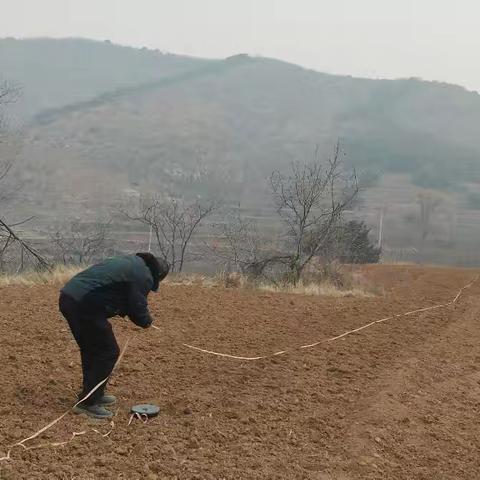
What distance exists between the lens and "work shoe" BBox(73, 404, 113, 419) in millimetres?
4785

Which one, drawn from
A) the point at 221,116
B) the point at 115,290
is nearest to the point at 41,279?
the point at 115,290

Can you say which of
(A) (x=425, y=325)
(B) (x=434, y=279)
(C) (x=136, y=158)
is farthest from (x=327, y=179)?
(C) (x=136, y=158)

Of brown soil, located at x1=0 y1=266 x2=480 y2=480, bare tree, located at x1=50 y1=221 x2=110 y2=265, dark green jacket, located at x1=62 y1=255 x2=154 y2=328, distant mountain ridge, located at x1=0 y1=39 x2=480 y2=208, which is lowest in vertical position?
bare tree, located at x1=50 y1=221 x2=110 y2=265

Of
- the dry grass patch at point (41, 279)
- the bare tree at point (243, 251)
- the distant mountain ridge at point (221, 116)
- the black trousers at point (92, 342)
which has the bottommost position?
the bare tree at point (243, 251)

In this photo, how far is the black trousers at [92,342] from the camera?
486 centimetres

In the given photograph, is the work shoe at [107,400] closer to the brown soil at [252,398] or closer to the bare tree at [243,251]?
the brown soil at [252,398]

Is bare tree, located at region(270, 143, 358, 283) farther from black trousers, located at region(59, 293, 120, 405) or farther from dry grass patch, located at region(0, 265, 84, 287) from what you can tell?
black trousers, located at region(59, 293, 120, 405)

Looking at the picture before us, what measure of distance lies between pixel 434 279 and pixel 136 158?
5822 centimetres

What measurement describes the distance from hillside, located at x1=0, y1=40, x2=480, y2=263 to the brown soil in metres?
28.5

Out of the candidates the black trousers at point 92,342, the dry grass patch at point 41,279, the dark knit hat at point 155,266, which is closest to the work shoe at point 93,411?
the black trousers at point 92,342

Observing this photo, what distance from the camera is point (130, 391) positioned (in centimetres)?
555

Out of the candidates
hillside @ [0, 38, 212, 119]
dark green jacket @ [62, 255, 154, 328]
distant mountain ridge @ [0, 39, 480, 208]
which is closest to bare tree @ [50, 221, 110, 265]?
dark green jacket @ [62, 255, 154, 328]

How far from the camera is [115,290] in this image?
16.1 ft

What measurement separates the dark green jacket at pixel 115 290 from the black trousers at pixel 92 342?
6cm
